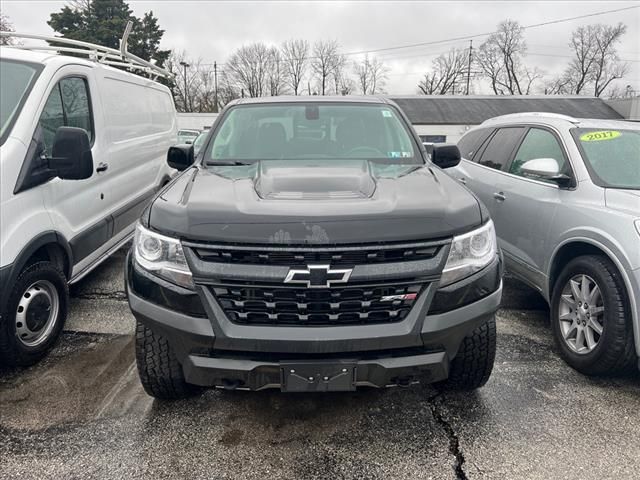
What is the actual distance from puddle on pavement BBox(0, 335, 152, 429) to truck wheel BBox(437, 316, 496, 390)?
182cm

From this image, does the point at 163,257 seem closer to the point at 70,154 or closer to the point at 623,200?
the point at 70,154

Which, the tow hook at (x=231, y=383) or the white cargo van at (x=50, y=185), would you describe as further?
the white cargo van at (x=50, y=185)

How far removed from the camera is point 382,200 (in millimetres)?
2240

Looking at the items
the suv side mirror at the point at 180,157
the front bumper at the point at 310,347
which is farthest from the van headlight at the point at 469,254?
the suv side mirror at the point at 180,157

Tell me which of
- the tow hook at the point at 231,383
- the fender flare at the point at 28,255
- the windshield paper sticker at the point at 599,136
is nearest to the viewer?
the tow hook at the point at 231,383

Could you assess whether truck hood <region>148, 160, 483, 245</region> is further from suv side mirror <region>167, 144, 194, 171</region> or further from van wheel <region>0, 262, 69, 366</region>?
van wheel <region>0, 262, 69, 366</region>

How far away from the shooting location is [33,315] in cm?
307

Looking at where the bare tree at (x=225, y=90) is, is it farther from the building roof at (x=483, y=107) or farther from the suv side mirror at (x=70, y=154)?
the suv side mirror at (x=70, y=154)

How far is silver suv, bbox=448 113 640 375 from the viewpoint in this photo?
281 cm

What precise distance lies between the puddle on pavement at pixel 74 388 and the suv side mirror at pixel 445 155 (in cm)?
258

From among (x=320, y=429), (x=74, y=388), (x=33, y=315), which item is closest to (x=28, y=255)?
(x=33, y=315)

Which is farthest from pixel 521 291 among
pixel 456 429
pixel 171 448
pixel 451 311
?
pixel 171 448

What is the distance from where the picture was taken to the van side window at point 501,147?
447 cm

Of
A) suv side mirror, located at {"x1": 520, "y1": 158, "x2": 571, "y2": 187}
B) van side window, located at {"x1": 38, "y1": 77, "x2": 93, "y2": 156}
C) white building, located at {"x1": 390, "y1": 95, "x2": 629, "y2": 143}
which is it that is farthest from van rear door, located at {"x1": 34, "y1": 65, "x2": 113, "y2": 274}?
white building, located at {"x1": 390, "y1": 95, "x2": 629, "y2": 143}
